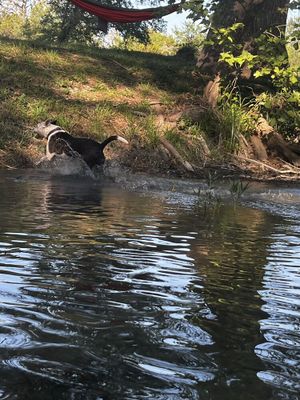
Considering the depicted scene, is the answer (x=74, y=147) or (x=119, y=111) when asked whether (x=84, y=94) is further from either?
(x=74, y=147)

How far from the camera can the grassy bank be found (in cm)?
1323

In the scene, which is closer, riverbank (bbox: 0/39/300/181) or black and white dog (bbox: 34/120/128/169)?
black and white dog (bbox: 34/120/128/169)

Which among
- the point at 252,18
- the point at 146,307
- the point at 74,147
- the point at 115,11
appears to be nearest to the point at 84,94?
the point at 115,11

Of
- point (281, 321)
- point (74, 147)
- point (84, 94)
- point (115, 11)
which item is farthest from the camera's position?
point (115, 11)

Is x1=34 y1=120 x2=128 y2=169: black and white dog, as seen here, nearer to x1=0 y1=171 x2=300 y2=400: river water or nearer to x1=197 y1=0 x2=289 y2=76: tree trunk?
x1=0 y1=171 x2=300 y2=400: river water

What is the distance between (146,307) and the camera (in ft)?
10.2

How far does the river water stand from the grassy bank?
23.1 feet

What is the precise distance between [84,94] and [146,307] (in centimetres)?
1358

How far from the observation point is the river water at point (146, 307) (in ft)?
7.11

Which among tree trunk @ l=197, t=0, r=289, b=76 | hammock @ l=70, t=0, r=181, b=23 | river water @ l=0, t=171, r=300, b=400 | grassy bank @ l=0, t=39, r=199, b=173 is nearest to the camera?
river water @ l=0, t=171, r=300, b=400

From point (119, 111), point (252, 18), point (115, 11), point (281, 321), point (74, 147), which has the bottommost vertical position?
point (281, 321)

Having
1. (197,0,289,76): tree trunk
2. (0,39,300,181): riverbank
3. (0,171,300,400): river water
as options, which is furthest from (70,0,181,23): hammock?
(0,171,300,400): river water

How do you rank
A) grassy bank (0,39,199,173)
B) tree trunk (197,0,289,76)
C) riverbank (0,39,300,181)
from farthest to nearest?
tree trunk (197,0,289,76) < grassy bank (0,39,199,173) < riverbank (0,39,300,181)

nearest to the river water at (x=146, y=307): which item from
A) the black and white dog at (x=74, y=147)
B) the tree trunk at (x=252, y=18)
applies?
the black and white dog at (x=74, y=147)
